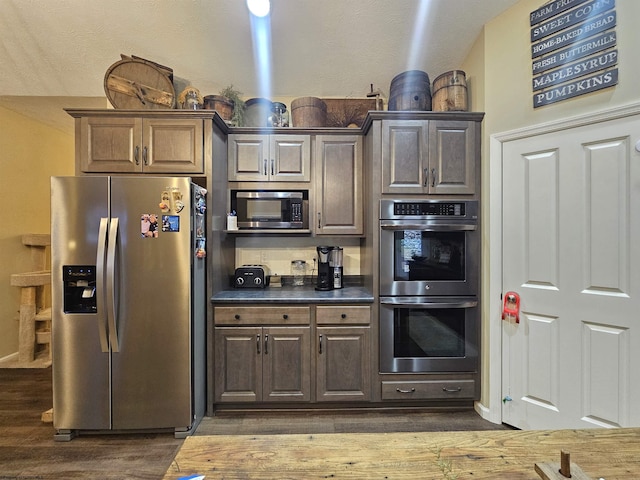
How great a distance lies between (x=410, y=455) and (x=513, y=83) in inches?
96.8

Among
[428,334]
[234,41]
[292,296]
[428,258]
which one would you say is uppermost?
[234,41]

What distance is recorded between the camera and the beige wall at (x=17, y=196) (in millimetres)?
3309

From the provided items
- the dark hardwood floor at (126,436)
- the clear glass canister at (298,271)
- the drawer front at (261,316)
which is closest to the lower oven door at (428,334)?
the dark hardwood floor at (126,436)

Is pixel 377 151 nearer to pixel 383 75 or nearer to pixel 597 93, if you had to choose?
pixel 383 75

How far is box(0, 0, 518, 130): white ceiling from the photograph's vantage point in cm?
Answer: 226

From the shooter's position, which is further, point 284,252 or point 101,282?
point 284,252

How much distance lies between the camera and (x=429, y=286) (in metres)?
2.38

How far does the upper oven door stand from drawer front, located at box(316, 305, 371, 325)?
0.23 m

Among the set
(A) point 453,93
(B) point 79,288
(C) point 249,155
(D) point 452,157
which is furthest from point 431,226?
(B) point 79,288

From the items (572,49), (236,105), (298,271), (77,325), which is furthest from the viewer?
(298,271)

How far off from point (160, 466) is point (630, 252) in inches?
121

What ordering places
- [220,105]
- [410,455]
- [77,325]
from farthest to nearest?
[220,105], [77,325], [410,455]

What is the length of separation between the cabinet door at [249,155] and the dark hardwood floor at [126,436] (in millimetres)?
1946

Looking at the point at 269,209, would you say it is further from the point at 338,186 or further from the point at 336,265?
the point at 336,265
